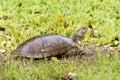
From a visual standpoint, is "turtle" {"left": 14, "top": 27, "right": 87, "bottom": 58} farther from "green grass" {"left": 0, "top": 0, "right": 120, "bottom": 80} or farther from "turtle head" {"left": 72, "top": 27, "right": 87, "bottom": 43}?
"turtle head" {"left": 72, "top": 27, "right": 87, "bottom": 43}

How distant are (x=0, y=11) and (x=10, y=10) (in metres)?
0.20

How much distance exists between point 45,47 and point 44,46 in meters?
0.02

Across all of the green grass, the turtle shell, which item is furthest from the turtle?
the green grass

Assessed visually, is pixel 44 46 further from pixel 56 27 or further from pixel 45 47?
pixel 56 27

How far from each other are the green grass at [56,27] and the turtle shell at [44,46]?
6.4 inches

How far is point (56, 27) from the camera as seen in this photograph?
681cm

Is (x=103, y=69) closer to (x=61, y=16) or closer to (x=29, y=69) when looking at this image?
(x=29, y=69)

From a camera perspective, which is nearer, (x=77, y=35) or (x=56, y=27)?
(x=77, y=35)

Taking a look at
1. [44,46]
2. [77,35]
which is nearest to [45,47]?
[44,46]

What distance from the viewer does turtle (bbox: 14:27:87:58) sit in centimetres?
542

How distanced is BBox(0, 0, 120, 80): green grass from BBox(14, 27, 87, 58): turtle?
6.6 inches

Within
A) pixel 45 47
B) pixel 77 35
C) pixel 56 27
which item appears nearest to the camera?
pixel 45 47

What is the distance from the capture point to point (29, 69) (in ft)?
15.3

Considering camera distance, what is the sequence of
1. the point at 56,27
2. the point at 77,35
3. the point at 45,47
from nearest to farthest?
the point at 45,47, the point at 77,35, the point at 56,27
